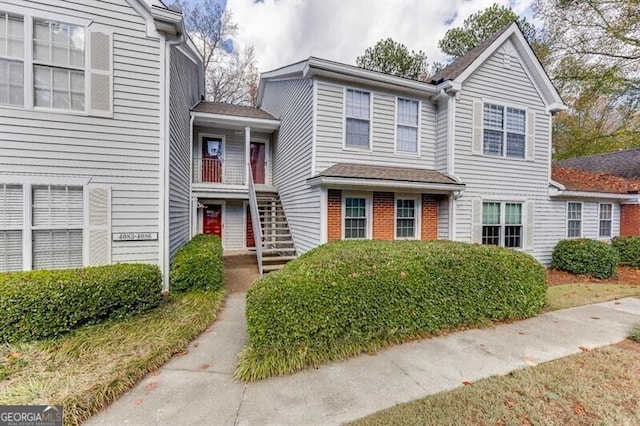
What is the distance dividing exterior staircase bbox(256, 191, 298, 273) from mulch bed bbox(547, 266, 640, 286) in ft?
27.2

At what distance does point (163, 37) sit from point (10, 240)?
200 inches

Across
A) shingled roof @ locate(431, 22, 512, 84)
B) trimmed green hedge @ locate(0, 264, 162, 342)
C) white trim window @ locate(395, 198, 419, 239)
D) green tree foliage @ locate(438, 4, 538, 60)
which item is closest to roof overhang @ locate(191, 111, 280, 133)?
white trim window @ locate(395, 198, 419, 239)

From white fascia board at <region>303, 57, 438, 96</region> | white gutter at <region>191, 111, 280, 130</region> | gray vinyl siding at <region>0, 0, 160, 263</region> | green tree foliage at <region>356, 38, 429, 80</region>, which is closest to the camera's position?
gray vinyl siding at <region>0, 0, 160, 263</region>

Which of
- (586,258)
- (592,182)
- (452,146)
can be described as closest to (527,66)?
(452,146)

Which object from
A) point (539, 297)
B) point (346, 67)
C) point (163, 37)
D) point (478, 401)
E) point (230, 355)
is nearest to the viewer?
point (478, 401)

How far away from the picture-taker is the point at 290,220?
388 inches

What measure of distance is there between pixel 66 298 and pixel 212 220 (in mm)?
7729

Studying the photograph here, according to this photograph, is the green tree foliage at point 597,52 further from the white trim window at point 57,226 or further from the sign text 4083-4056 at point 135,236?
the white trim window at point 57,226

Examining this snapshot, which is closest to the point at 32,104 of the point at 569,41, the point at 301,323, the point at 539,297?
the point at 301,323

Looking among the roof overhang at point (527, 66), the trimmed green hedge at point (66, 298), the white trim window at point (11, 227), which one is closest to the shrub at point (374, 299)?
the trimmed green hedge at point (66, 298)

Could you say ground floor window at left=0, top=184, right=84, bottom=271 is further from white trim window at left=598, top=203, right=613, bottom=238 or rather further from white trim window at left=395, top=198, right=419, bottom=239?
white trim window at left=598, top=203, right=613, bottom=238

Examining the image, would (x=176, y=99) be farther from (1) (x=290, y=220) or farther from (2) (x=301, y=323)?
(2) (x=301, y=323)

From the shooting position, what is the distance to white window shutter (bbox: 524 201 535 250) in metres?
9.84

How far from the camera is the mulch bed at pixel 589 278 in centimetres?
867
